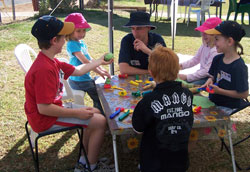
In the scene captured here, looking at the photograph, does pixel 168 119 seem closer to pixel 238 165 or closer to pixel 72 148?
pixel 238 165

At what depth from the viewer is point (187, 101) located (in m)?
1.78

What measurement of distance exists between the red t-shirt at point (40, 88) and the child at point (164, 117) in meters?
0.71

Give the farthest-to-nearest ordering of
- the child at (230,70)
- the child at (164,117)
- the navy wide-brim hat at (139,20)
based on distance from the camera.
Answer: the navy wide-brim hat at (139,20), the child at (230,70), the child at (164,117)

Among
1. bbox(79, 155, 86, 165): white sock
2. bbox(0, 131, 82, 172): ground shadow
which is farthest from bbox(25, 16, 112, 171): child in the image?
bbox(0, 131, 82, 172): ground shadow

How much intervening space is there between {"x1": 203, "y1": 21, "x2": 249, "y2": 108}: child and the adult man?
2.67ft

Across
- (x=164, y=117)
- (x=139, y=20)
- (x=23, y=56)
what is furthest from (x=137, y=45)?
(x=164, y=117)

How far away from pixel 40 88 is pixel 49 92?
73mm

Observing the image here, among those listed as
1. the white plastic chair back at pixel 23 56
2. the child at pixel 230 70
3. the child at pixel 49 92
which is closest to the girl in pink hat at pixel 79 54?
the white plastic chair back at pixel 23 56

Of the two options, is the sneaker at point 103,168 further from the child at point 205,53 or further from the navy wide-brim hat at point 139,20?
the navy wide-brim hat at point 139,20

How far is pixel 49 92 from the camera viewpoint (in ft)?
6.63

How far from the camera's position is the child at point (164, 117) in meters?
1.72

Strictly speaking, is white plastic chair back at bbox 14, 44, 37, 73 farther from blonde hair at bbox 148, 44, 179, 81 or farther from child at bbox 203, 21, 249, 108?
child at bbox 203, 21, 249, 108

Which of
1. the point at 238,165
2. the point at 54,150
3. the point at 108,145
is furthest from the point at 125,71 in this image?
the point at 238,165

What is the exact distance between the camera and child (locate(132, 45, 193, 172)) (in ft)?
5.64
